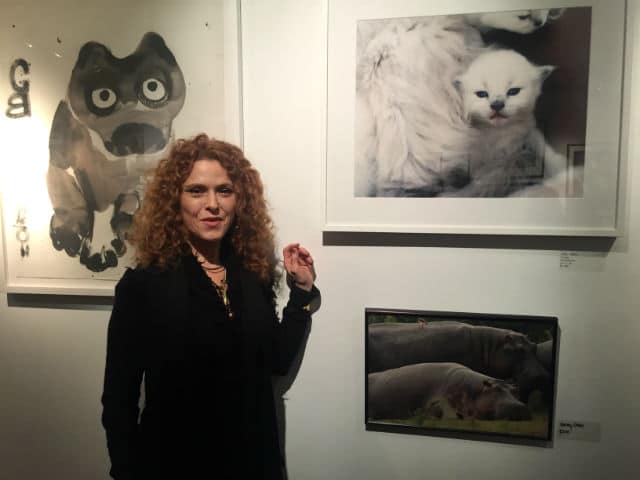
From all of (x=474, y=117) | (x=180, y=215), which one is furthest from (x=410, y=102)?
(x=180, y=215)

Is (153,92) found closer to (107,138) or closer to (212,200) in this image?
(107,138)

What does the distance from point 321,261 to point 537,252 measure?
1.79ft

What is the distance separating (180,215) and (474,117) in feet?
2.45

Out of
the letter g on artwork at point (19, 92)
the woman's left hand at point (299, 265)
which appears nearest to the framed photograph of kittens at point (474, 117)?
the woman's left hand at point (299, 265)

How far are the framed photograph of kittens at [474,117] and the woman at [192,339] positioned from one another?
28 centimetres

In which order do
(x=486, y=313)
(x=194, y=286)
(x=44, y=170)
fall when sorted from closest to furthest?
(x=194, y=286) < (x=486, y=313) < (x=44, y=170)

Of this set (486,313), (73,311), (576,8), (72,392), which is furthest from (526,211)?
(72,392)

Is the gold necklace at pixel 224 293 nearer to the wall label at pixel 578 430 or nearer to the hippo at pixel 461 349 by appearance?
the hippo at pixel 461 349

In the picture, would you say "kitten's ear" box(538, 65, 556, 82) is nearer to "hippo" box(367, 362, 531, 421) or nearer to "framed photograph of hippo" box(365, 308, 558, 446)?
"framed photograph of hippo" box(365, 308, 558, 446)

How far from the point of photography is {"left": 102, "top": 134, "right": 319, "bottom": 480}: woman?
0.90 meters

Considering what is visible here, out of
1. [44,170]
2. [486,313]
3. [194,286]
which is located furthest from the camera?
[44,170]

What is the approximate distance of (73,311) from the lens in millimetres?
1229

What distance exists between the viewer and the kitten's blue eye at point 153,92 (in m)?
1.11

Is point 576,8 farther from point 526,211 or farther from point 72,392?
point 72,392
